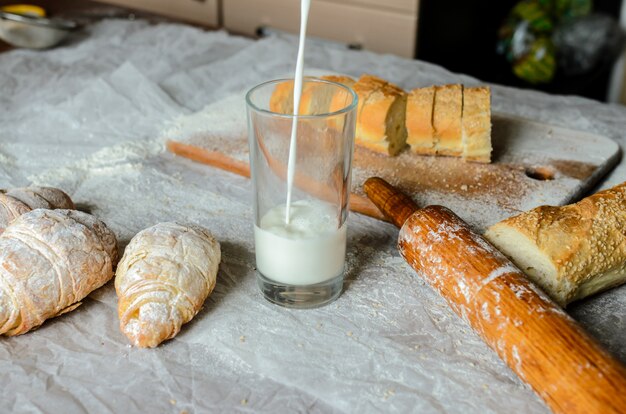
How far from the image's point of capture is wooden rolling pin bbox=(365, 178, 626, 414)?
83 cm

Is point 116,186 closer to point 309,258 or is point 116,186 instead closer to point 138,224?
point 138,224

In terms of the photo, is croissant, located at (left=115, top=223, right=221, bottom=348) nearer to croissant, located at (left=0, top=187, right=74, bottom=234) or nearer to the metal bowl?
croissant, located at (left=0, top=187, right=74, bottom=234)

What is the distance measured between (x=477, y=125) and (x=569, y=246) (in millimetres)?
462

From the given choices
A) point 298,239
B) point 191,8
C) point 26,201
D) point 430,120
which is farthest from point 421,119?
point 191,8

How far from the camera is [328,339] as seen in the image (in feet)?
3.34

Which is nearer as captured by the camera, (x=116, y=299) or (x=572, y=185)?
(x=116, y=299)

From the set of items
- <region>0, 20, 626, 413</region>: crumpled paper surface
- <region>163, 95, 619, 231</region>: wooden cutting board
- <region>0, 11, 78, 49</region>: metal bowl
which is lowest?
<region>0, 20, 626, 413</region>: crumpled paper surface

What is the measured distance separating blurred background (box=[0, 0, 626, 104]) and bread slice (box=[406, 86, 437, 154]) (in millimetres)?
1004

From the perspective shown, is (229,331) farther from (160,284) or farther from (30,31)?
(30,31)

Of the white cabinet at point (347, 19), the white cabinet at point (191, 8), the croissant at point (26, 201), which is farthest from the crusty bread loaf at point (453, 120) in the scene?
the white cabinet at point (191, 8)

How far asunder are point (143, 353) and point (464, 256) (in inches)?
19.8

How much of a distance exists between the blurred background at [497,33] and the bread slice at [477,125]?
1070mm

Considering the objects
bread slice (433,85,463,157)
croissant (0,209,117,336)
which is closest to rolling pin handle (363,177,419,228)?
bread slice (433,85,463,157)

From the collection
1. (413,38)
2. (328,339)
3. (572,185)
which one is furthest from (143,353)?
(413,38)
